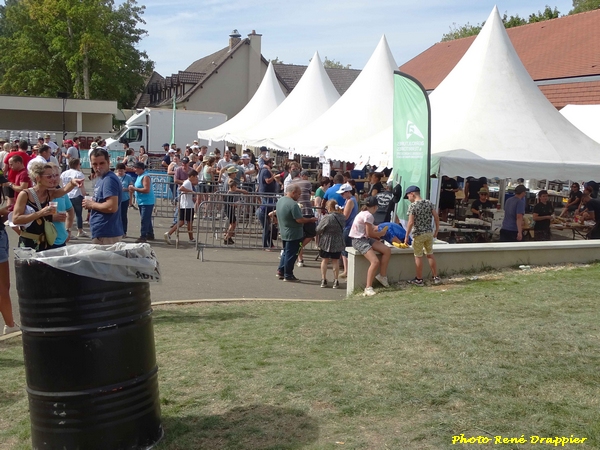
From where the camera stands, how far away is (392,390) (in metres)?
4.91

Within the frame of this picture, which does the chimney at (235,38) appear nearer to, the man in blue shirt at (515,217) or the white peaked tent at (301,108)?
the white peaked tent at (301,108)

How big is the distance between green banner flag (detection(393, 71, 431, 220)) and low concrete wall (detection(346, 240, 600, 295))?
4.26ft

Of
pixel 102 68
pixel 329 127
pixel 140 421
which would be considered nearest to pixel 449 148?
pixel 329 127

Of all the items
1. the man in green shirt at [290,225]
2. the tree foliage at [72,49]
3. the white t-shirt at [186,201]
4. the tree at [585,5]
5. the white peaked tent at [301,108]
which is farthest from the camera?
the tree at [585,5]

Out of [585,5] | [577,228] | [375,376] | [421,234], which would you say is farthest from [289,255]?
[585,5]

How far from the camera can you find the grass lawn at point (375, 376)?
14.1ft

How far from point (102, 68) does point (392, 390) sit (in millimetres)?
58356

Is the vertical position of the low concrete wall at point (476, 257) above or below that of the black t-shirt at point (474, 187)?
below

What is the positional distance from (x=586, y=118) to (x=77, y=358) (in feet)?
63.0

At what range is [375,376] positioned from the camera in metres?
5.23

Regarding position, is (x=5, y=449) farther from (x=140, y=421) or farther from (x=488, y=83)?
(x=488, y=83)

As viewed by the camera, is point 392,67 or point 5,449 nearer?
point 5,449

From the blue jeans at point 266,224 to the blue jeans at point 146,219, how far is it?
92.4 inches

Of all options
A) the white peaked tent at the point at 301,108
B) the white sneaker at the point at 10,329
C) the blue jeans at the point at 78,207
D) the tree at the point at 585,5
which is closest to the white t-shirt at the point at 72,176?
the blue jeans at the point at 78,207
